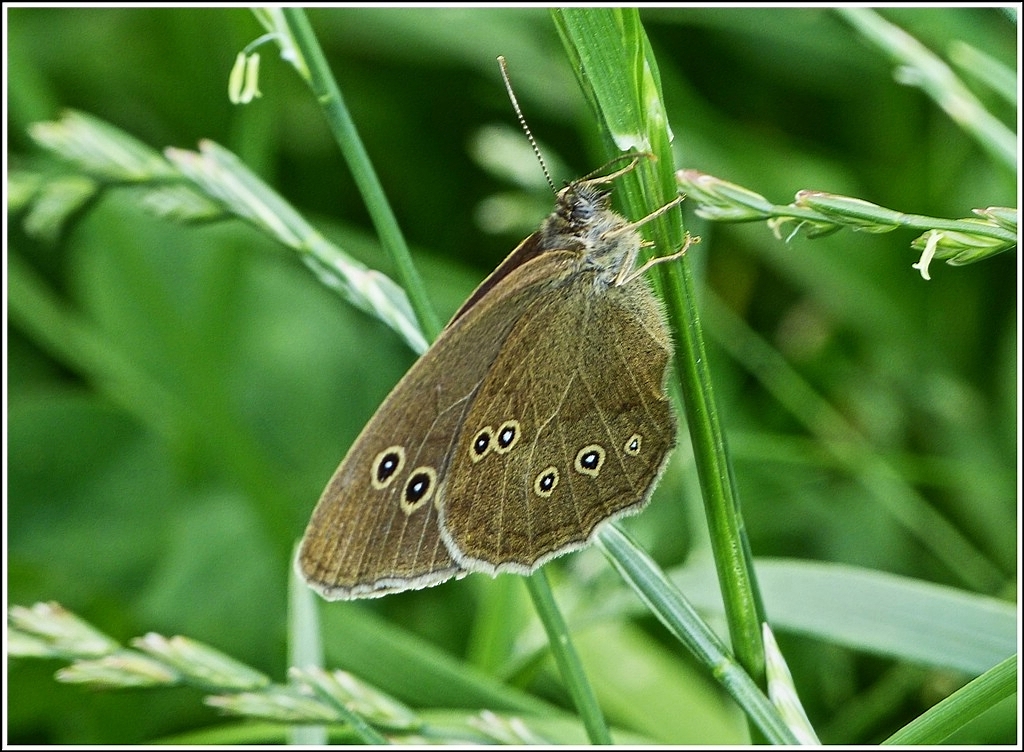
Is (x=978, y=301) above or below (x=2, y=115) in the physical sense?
below

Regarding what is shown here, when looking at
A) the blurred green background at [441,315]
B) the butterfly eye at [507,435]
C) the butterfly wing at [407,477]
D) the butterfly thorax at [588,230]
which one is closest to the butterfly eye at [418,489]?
the butterfly wing at [407,477]

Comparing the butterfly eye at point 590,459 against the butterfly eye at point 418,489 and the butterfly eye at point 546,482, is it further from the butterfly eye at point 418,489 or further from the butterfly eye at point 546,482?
the butterfly eye at point 418,489

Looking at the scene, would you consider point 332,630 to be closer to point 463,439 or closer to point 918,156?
point 463,439

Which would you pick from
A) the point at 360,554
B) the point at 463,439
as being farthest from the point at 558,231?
the point at 360,554

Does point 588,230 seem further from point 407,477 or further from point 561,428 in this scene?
point 407,477

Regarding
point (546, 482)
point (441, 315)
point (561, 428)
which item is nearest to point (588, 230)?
point (561, 428)
